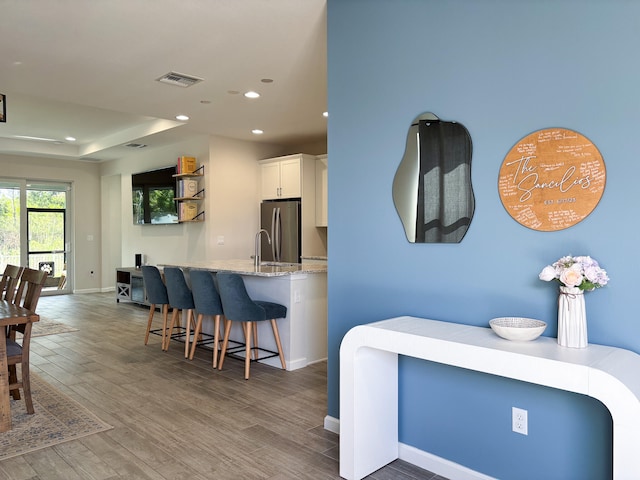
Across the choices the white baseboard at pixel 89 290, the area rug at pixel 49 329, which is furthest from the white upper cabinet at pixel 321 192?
the white baseboard at pixel 89 290

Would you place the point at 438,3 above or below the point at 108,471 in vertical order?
above

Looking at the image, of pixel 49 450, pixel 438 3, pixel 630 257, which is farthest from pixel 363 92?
pixel 49 450

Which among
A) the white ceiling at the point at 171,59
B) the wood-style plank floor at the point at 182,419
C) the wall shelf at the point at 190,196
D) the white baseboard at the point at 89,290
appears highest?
the white ceiling at the point at 171,59

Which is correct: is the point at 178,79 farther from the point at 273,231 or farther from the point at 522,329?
the point at 522,329

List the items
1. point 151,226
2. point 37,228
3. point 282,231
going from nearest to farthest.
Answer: point 282,231 < point 151,226 < point 37,228

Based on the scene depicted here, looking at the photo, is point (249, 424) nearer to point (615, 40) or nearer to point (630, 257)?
point (630, 257)

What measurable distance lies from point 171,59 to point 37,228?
6886mm

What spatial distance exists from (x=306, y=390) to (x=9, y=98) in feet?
15.9

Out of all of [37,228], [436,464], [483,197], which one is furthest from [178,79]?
[37,228]

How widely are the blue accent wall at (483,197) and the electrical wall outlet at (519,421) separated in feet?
0.09

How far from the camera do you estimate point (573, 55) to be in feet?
6.74

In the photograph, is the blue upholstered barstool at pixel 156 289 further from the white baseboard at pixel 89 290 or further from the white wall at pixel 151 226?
the white baseboard at pixel 89 290

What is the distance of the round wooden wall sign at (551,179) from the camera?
203cm

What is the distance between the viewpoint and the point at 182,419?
3.25 metres
